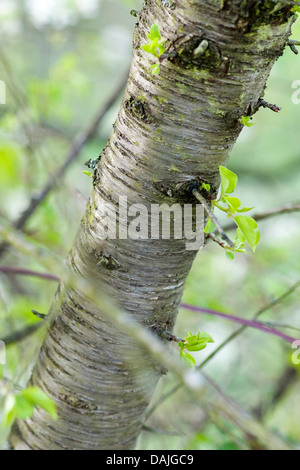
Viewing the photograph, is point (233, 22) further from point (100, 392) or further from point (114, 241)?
point (100, 392)

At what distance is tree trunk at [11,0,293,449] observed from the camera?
15.7 inches

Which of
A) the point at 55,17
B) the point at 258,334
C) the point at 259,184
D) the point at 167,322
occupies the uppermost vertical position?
the point at 259,184

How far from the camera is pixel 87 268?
56 centimetres

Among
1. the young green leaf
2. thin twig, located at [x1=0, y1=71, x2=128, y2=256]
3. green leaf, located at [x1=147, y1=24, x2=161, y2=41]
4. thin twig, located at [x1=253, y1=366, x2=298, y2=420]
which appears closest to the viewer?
green leaf, located at [x1=147, y1=24, x2=161, y2=41]

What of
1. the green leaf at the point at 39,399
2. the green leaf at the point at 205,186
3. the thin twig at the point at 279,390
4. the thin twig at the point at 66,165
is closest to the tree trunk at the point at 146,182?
the green leaf at the point at 205,186

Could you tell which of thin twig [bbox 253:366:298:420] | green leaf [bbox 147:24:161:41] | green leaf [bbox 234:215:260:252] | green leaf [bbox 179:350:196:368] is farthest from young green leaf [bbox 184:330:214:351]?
thin twig [bbox 253:366:298:420]

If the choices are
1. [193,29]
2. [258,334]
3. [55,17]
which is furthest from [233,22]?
[258,334]

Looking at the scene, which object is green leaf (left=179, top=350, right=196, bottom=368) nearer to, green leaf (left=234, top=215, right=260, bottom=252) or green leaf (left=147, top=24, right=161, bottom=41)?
green leaf (left=234, top=215, right=260, bottom=252)

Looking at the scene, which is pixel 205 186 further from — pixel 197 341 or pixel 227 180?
pixel 197 341

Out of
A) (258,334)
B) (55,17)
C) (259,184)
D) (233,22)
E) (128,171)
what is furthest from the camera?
(259,184)

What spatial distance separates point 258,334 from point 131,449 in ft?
4.98

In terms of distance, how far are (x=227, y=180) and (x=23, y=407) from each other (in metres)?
0.30

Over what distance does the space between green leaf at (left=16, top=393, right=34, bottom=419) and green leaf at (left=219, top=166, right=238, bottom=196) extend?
29cm

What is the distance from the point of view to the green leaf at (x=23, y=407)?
41cm
